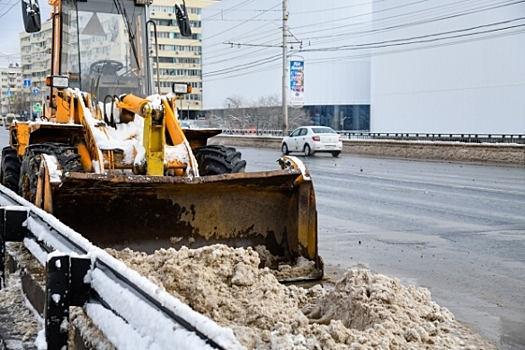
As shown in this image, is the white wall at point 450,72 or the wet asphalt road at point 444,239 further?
the white wall at point 450,72

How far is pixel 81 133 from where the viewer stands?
29.7ft

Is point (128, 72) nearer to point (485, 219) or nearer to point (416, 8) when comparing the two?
point (485, 219)

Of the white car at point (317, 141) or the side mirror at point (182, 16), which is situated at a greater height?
the side mirror at point (182, 16)

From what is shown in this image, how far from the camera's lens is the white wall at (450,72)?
184 feet

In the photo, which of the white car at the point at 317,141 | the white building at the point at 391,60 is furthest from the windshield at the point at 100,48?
the white building at the point at 391,60

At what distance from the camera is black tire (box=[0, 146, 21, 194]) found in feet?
35.1

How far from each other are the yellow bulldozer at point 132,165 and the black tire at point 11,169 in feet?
0.07

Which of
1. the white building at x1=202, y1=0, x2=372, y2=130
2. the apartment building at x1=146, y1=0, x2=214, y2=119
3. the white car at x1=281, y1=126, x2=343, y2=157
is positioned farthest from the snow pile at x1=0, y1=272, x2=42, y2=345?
the white building at x1=202, y1=0, x2=372, y2=130

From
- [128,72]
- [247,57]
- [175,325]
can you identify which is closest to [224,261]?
[175,325]

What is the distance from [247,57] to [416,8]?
1232 inches

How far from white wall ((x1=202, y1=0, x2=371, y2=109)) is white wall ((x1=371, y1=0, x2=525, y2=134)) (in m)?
10.4

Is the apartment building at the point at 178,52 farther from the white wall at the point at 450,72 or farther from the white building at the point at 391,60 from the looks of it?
the white wall at the point at 450,72

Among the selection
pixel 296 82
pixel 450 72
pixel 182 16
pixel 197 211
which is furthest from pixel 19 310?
pixel 450 72

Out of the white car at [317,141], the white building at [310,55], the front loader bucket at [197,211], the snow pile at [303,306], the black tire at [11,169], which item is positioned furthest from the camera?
the white building at [310,55]
